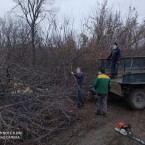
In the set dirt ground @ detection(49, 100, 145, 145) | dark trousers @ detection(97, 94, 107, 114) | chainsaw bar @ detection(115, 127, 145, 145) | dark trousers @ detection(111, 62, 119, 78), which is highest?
dark trousers @ detection(111, 62, 119, 78)

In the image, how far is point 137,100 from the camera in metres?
10.6

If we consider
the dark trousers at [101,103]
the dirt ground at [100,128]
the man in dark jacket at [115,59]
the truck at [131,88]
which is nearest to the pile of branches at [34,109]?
the dirt ground at [100,128]

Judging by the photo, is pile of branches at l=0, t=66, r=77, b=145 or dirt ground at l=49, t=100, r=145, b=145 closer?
pile of branches at l=0, t=66, r=77, b=145

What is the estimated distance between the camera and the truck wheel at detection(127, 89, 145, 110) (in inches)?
416

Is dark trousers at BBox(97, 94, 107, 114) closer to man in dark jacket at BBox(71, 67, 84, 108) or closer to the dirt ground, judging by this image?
the dirt ground

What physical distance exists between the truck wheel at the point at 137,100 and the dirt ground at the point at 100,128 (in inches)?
7.5

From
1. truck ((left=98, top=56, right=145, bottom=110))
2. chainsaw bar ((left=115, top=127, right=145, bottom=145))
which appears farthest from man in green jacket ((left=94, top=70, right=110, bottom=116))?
chainsaw bar ((left=115, top=127, right=145, bottom=145))

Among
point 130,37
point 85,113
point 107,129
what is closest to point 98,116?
point 85,113

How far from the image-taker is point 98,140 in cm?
766

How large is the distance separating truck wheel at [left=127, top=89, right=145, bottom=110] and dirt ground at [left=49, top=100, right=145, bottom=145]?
7.5 inches

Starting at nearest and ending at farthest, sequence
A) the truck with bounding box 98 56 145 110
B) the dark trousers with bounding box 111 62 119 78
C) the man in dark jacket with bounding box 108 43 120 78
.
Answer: the truck with bounding box 98 56 145 110 → the dark trousers with bounding box 111 62 119 78 → the man in dark jacket with bounding box 108 43 120 78

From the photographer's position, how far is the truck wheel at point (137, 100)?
10.6m

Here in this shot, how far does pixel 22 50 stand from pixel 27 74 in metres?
1.80

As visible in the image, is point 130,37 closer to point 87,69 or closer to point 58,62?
point 87,69
